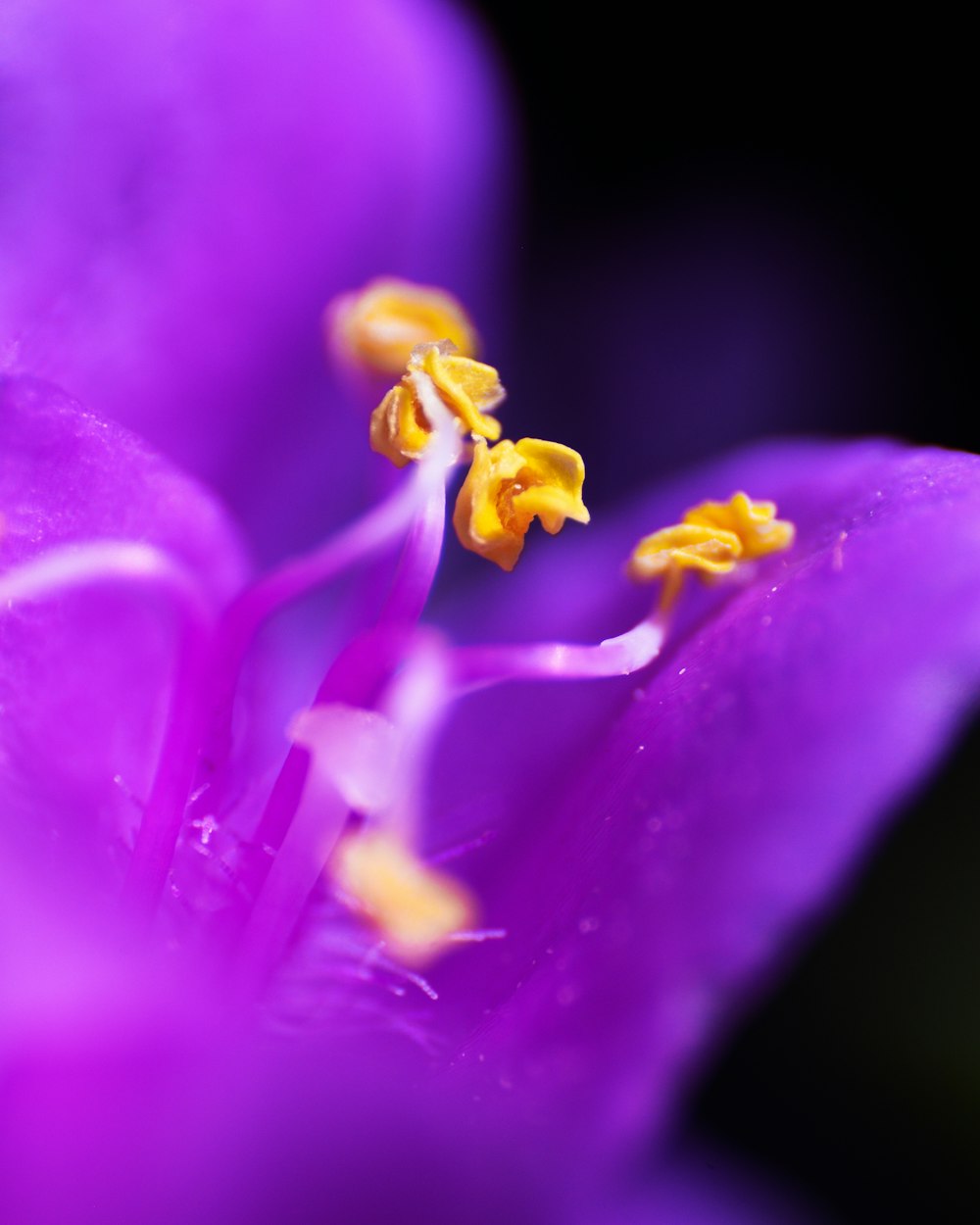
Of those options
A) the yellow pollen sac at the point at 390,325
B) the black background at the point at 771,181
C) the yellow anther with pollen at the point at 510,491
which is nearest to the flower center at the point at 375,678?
the yellow anther with pollen at the point at 510,491

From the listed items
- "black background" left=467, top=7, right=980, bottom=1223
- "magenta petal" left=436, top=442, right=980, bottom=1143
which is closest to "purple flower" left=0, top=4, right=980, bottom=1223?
"magenta petal" left=436, top=442, right=980, bottom=1143

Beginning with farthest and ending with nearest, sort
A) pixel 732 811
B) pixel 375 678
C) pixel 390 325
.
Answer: pixel 390 325 → pixel 375 678 → pixel 732 811

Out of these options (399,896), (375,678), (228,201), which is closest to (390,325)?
(228,201)

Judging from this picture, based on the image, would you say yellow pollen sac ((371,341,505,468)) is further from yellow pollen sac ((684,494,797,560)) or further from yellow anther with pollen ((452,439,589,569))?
yellow pollen sac ((684,494,797,560))

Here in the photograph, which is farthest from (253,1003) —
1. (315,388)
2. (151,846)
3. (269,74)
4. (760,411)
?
(760,411)

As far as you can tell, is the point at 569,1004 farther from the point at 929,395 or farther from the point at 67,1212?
the point at 929,395

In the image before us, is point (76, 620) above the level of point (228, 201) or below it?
below

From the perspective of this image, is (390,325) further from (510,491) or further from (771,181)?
(771,181)
